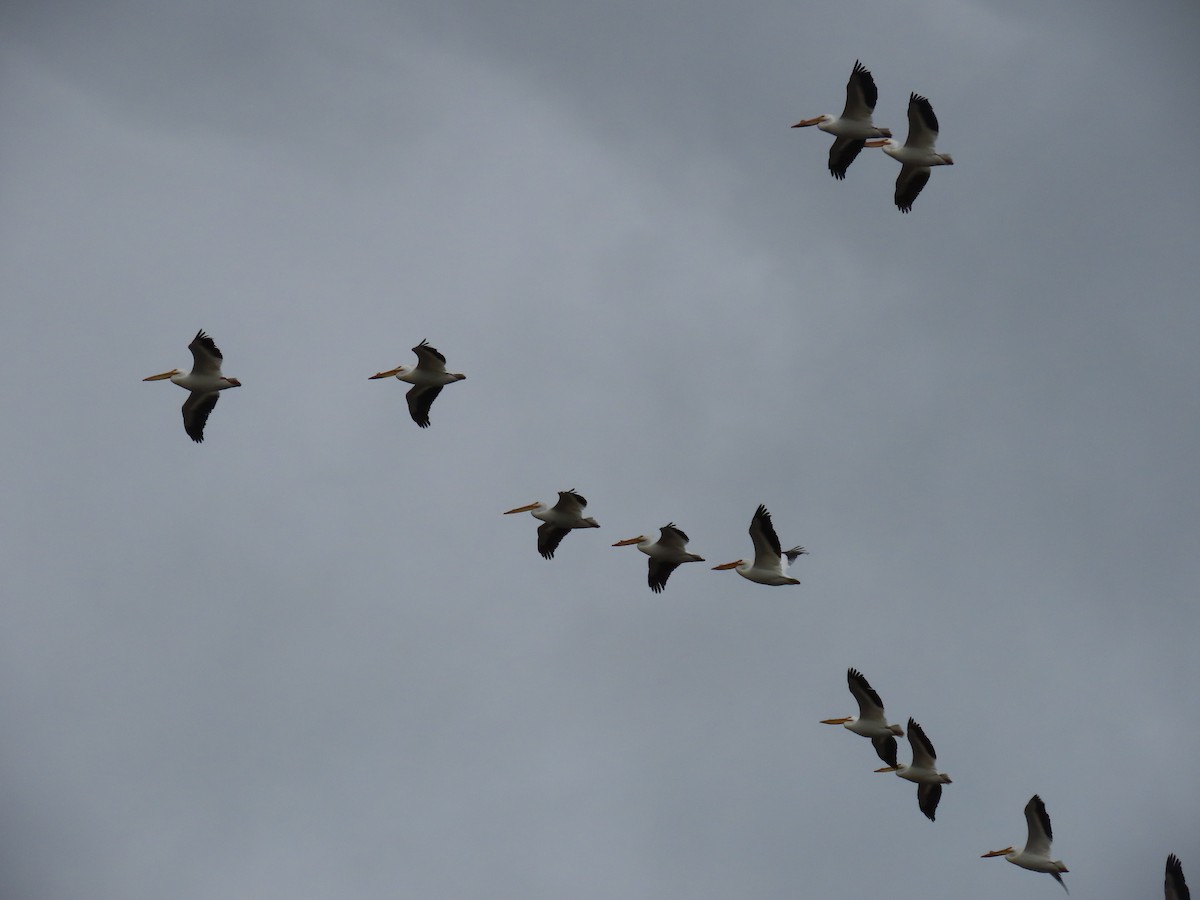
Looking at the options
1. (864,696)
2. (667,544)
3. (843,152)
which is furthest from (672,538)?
(843,152)

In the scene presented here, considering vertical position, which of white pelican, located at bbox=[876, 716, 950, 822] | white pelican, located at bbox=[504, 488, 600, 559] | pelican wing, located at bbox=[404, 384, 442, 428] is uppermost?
pelican wing, located at bbox=[404, 384, 442, 428]

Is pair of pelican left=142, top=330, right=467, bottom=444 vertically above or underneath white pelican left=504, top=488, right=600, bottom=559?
above

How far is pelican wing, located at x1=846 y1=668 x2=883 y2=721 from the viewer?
910 inches

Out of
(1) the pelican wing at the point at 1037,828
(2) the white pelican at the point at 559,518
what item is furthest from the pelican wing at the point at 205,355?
(1) the pelican wing at the point at 1037,828

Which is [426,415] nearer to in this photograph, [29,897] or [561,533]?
[561,533]

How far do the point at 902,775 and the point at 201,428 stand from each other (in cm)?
1283

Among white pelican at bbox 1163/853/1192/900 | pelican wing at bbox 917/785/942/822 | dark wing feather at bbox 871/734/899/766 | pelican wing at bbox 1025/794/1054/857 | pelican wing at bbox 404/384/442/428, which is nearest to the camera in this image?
white pelican at bbox 1163/853/1192/900

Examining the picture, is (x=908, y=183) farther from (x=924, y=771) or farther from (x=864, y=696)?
(x=924, y=771)

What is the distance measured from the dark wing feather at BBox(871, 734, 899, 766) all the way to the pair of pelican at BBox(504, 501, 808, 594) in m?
3.00

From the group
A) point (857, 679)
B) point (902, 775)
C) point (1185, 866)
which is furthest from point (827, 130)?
point (1185, 866)

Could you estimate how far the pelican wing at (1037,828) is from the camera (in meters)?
22.8

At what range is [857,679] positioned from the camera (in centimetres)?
2316

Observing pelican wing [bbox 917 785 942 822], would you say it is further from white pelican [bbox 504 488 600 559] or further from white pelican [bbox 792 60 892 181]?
white pelican [bbox 792 60 892 181]

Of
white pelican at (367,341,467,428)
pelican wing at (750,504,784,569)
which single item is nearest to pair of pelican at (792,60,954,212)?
pelican wing at (750,504,784,569)
